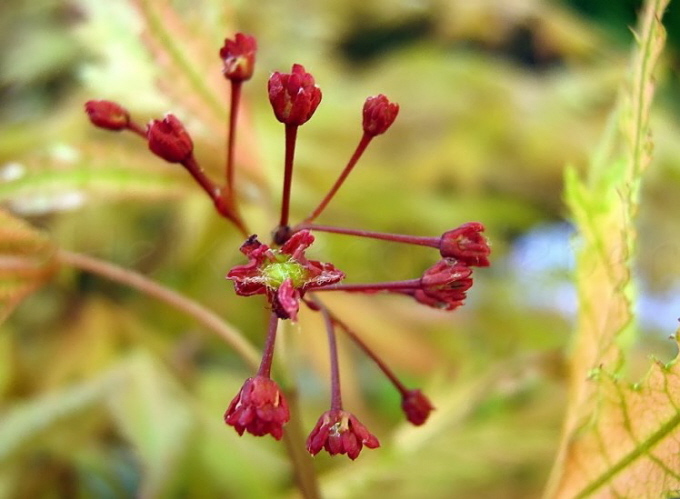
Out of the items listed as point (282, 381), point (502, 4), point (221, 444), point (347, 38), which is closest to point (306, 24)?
point (502, 4)

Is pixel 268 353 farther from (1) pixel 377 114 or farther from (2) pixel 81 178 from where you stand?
(2) pixel 81 178

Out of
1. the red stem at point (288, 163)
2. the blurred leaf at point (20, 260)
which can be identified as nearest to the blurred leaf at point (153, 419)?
the blurred leaf at point (20, 260)

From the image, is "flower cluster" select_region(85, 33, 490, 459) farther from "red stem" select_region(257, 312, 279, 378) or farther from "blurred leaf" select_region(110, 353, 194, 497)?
"blurred leaf" select_region(110, 353, 194, 497)

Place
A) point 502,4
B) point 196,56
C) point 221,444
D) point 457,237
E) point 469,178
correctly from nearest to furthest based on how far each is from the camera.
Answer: point 457,237 → point 196,56 → point 221,444 → point 469,178 → point 502,4

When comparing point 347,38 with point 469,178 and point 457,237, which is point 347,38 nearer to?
point 469,178

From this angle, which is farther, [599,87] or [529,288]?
[599,87]

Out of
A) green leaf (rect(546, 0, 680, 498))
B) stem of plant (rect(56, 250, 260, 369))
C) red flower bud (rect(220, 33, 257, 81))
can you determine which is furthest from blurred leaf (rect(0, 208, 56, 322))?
green leaf (rect(546, 0, 680, 498))

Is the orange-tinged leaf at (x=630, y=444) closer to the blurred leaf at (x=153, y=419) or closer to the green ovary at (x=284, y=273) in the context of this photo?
the green ovary at (x=284, y=273)
